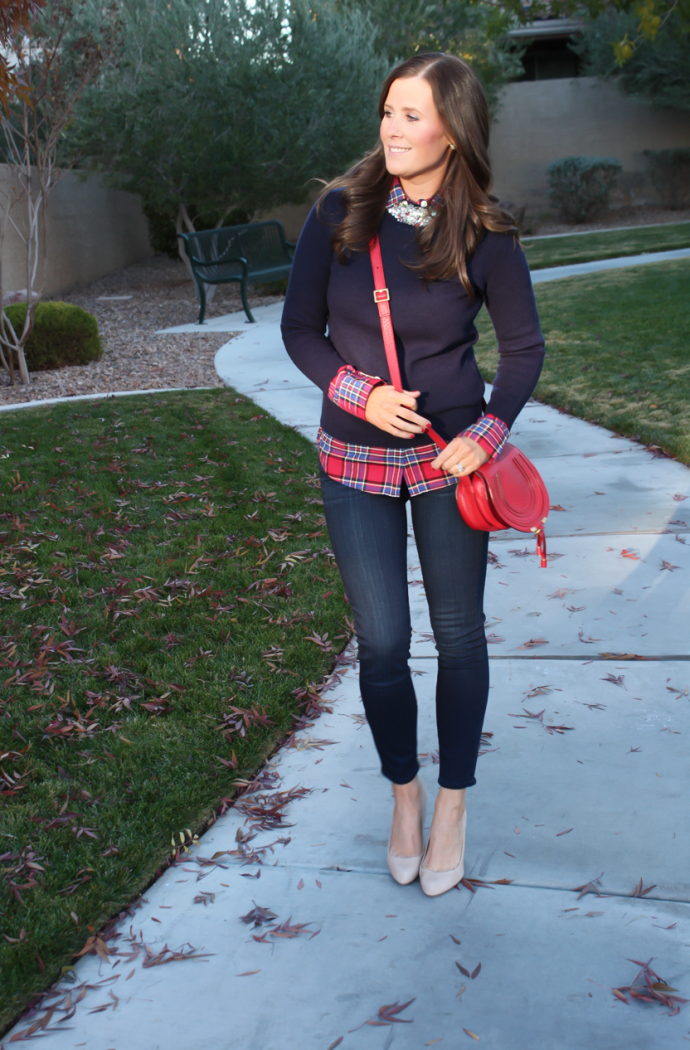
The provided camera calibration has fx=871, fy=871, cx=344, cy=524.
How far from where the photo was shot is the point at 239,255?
13.7 m

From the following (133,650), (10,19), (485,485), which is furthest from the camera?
(10,19)

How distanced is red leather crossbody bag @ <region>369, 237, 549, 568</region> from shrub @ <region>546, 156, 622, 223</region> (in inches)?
917

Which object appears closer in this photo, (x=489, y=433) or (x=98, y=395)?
(x=489, y=433)

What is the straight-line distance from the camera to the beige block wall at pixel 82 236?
14914 mm

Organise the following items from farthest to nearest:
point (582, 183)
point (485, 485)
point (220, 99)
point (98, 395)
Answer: point (582, 183) → point (220, 99) → point (98, 395) → point (485, 485)

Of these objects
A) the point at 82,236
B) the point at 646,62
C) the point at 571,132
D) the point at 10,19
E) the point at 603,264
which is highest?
the point at 646,62

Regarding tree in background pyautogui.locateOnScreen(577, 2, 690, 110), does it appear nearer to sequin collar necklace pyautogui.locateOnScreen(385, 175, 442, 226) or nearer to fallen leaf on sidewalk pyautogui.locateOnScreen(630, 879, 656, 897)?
sequin collar necklace pyautogui.locateOnScreen(385, 175, 442, 226)

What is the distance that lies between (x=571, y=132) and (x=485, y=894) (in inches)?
1042

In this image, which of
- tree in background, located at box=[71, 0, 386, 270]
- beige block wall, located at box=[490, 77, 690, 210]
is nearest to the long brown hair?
tree in background, located at box=[71, 0, 386, 270]

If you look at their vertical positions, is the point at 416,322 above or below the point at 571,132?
below

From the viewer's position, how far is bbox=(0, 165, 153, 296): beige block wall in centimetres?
1491

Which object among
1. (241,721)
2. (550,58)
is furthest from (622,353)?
(550,58)

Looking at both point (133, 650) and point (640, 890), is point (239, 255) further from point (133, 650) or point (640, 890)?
point (640, 890)

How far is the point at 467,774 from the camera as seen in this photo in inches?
85.9
